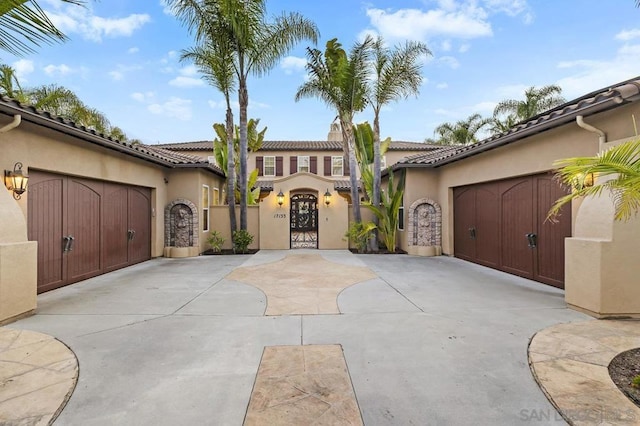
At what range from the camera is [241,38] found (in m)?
10.4

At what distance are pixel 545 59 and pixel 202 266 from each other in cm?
1461

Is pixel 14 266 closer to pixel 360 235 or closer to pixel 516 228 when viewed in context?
pixel 360 235

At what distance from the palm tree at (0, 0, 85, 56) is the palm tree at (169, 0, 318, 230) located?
32.0 feet

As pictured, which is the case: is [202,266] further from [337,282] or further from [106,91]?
[106,91]

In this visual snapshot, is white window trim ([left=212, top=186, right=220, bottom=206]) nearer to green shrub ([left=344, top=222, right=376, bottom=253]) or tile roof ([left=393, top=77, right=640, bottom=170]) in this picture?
green shrub ([left=344, top=222, right=376, bottom=253])

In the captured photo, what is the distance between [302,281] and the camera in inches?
283

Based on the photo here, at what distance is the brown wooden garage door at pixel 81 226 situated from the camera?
6.27 metres

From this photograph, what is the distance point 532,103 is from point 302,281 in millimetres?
14854

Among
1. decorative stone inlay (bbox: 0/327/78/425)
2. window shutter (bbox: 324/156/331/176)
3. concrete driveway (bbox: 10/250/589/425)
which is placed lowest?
concrete driveway (bbox: 10/250/589/425)

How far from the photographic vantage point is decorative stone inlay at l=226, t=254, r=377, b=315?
17.3 ft

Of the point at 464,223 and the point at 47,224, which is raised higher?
the point at 47,224

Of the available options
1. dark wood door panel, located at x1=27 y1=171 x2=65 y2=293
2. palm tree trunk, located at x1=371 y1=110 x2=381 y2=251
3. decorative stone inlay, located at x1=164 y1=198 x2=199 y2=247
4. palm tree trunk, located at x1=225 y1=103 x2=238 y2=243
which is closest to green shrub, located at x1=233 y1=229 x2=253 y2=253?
palm tree trunk, located at x1=225 y1=103 x2=238 y2=243

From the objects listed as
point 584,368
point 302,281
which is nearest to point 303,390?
point 584,368

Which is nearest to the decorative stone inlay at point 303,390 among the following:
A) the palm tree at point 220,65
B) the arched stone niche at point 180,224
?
the arched stone niche at point 180,224
